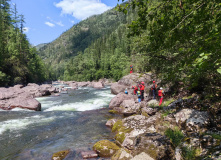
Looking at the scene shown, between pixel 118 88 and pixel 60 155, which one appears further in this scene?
pixel 118 88

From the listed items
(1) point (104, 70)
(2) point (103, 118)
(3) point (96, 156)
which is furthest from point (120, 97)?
(1) point (104, 70)

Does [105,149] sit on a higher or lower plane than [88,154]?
higher

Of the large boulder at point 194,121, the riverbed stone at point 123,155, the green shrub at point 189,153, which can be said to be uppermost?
the large boulder at point 194,121

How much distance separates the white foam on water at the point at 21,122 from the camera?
10.7 m

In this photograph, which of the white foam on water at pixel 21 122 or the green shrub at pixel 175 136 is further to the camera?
the white foam on water at pixel 21 122

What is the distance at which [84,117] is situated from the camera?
1334 centimetres

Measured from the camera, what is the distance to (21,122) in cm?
1190

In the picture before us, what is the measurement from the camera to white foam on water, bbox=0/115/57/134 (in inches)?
420

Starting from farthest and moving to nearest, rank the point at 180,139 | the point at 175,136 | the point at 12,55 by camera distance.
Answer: the point at 12,55, the point at 175,136, the point at 180,139

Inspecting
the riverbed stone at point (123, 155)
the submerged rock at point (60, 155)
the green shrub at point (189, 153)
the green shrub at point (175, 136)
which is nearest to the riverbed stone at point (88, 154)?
the submerged rock at point (60, 155)

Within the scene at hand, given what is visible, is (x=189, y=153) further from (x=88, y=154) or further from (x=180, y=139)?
(x=88, y=154)

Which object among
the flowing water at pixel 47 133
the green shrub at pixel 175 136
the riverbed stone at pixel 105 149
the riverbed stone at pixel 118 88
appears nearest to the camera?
the green shrub at pixel 175 136

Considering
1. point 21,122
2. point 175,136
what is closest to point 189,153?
point 175,136

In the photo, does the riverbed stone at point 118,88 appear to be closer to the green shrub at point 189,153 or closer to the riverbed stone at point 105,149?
the riverbed stone at point 105,149
